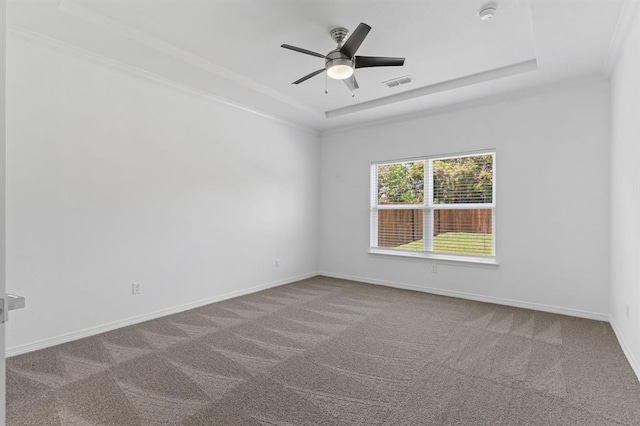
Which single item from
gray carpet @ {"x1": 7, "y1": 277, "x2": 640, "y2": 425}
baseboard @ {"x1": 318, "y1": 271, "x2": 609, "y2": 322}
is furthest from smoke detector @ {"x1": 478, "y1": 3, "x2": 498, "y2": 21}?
baseboard @ {"x1": 318, "y1": 271, "x2": 609, "y2": 322}

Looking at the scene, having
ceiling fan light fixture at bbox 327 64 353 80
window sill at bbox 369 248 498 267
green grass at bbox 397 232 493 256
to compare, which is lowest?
window sill at bbox 369 248 498 267

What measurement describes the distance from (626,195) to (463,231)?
6.56 feet

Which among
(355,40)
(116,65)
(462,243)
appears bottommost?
(462,243)

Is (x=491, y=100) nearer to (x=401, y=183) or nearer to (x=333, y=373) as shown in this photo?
(x=401, y=183)

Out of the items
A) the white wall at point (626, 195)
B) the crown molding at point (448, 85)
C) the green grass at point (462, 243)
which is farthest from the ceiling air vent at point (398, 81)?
the green grass at point (462, 243)

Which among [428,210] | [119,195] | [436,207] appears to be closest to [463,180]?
[436,207]

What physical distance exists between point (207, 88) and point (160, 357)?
308 cm

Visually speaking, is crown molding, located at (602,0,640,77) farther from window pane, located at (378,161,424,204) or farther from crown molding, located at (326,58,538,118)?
window pane, located at (378,161,424,204)

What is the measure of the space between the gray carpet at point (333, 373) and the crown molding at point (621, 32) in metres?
2.71

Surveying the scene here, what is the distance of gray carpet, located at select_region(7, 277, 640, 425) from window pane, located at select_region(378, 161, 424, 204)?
204 centimetres

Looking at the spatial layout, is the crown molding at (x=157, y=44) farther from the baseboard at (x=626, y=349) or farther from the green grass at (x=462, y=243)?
the baseboard at (x=626, y=349)

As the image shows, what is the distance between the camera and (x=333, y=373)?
2488mm

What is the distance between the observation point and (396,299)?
179 inches

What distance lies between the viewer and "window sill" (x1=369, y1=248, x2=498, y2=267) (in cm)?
444
